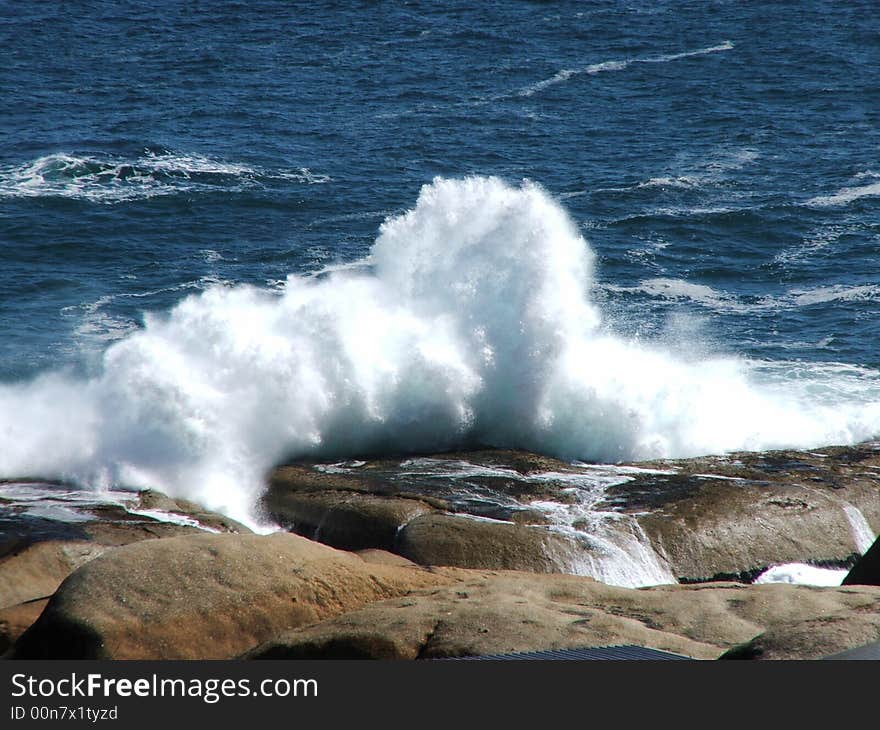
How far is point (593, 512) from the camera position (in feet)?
58.2

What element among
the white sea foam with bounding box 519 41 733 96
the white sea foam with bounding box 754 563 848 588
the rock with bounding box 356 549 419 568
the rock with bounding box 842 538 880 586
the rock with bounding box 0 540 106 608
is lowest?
the white sea foam with bounding box 754 563 848 588

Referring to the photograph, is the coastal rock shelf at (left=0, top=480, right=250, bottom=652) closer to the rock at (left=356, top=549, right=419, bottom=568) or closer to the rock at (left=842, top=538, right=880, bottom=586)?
the rock at (left=356, top=549, right=419, bottom=568)

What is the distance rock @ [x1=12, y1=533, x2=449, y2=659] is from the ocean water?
596 centimetres

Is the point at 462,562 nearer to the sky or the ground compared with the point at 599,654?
nearer to the ground

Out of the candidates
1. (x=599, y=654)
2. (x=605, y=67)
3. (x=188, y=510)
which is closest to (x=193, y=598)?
(x=599, y=654)

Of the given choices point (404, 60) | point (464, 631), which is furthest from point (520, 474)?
point (404, 60)

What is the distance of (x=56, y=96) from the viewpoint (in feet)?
146

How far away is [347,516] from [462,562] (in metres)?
1.96

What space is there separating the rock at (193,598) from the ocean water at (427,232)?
19.6 feet

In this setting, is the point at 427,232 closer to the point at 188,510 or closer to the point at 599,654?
the point at 188,510

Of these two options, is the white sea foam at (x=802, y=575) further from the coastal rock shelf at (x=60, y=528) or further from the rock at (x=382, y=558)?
the coastal rock shelf at (x=60, y=528)

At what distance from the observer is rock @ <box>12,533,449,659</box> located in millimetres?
12023

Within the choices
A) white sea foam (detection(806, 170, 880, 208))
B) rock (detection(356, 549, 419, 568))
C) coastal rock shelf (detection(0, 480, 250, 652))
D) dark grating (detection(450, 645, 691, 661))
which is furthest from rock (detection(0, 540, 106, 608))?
Result: white sea foam (detection(806, 170, 880, 208))
